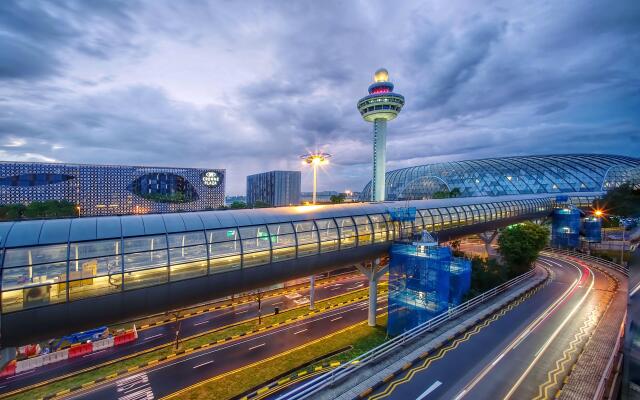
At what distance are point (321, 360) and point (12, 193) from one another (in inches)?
7336

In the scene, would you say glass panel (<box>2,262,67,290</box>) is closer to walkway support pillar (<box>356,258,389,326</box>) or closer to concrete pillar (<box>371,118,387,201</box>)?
walkway support pillar (<box>356,258,389,326</box>)

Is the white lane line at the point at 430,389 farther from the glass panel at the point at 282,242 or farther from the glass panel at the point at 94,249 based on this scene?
the glass panel at the point at 94,249

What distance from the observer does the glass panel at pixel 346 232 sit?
22.6 meters

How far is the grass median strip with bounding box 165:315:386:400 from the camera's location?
18.7m

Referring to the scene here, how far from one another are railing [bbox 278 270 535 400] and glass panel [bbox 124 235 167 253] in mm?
10128

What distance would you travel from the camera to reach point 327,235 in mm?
21594

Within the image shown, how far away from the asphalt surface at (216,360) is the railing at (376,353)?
634 cm

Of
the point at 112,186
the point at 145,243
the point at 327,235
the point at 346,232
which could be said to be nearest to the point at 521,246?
the point at 346,232

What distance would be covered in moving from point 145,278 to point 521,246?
42.2 meters

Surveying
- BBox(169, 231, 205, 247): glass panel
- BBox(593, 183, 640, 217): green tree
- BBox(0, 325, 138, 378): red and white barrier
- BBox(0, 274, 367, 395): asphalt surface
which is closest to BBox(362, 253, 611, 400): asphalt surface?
BBox(169, 231, 205, 247): glass panel

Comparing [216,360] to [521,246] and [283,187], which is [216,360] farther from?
[283,187]

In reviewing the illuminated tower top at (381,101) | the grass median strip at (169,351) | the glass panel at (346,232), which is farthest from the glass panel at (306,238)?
the illuminated tower top at (381,101)

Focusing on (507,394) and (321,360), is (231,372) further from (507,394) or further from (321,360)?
(507,394)

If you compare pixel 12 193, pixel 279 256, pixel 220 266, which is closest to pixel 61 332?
pixel 220 266
